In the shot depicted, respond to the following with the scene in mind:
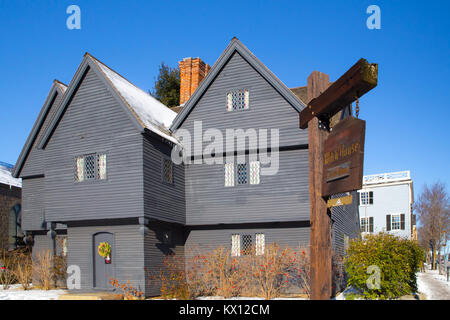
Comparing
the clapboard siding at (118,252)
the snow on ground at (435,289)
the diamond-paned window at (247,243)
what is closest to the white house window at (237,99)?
the diamond-paned window at (247,243)

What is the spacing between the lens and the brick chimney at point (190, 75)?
29.0 m

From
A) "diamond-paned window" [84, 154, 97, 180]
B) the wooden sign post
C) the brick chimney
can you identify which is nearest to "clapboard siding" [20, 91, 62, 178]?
"diamond-paned window" [84, 154, 97, 180]

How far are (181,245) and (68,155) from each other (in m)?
6.68

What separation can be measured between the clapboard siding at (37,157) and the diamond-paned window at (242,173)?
11.6 m

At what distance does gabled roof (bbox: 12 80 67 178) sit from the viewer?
81.9 feet

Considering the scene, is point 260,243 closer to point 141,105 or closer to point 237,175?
point 237,175

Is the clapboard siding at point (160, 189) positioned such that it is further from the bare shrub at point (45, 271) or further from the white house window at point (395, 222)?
the white house window at point (395, 222)

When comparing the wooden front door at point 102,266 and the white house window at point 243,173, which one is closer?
the wooden front door at point 102,266

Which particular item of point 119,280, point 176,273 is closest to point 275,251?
point 176,273

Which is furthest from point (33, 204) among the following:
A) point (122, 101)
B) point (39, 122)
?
point (122, 101)

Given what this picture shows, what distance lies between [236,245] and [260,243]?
118 cm

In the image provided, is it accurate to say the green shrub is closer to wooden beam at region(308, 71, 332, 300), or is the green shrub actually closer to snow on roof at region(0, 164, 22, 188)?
wooden beam at region(308, 71, 332, 300)

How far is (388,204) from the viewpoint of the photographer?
46344 millimetres

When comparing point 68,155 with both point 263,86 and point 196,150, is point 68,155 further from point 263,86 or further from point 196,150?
point 263,86
